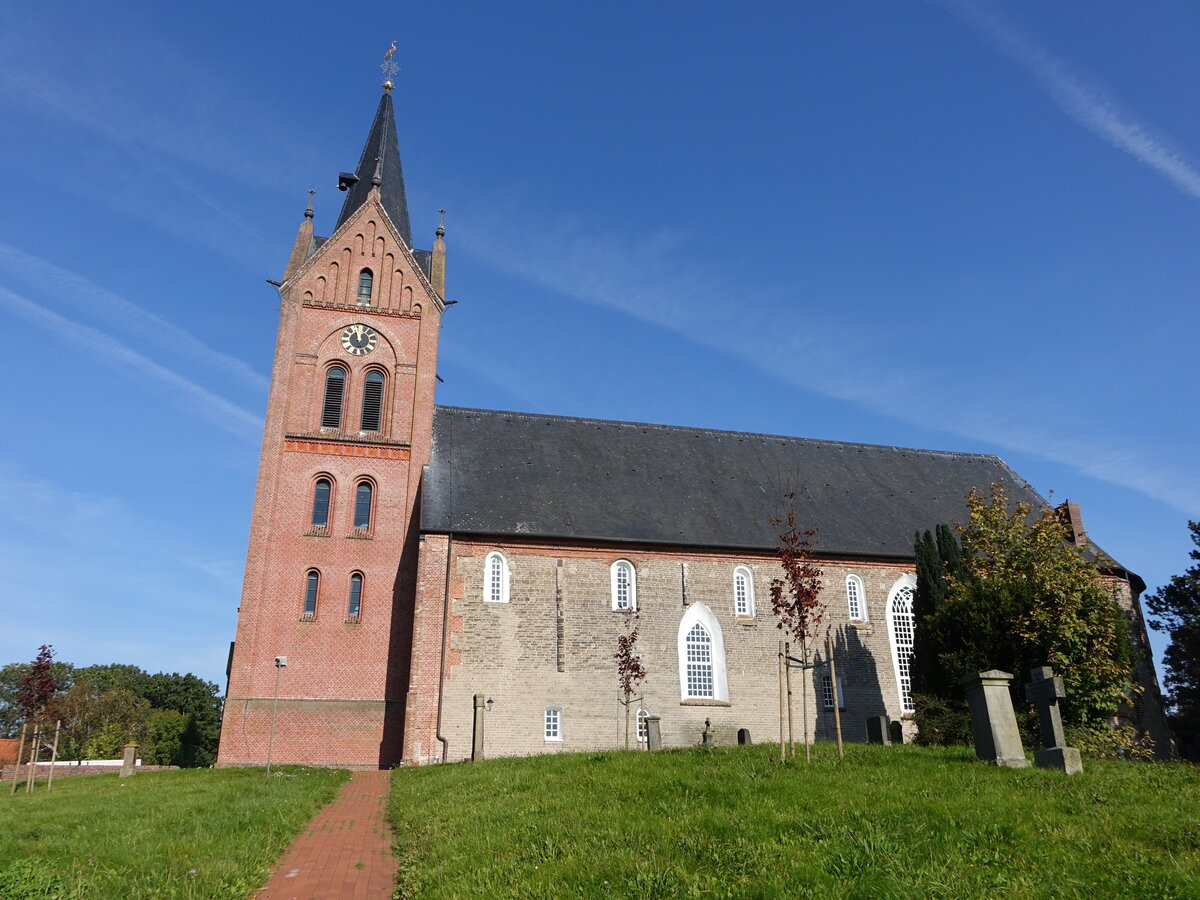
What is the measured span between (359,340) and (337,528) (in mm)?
7798

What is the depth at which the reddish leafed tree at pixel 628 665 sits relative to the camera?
27.7 meters

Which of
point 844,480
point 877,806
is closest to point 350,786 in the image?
point 877,806

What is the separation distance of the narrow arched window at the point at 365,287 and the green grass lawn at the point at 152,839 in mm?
20602

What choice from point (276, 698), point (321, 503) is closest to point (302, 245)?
point (321, 503)

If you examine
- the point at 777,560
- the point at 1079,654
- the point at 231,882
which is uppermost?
the point at 777,560

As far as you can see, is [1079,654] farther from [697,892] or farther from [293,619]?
[293,619]

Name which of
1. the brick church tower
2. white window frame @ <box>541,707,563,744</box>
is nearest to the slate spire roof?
the brick church tower

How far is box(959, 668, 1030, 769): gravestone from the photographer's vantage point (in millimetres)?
14211

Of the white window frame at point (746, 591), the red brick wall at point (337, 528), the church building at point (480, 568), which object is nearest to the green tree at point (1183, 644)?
the church building at point (480, 568)

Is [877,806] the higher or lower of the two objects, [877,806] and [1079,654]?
the lower

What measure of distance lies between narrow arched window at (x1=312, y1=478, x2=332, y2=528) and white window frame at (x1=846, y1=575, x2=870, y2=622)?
19.5 metres

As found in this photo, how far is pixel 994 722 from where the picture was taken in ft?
47.5

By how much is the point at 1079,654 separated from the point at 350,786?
19.4m

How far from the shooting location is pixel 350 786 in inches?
858
